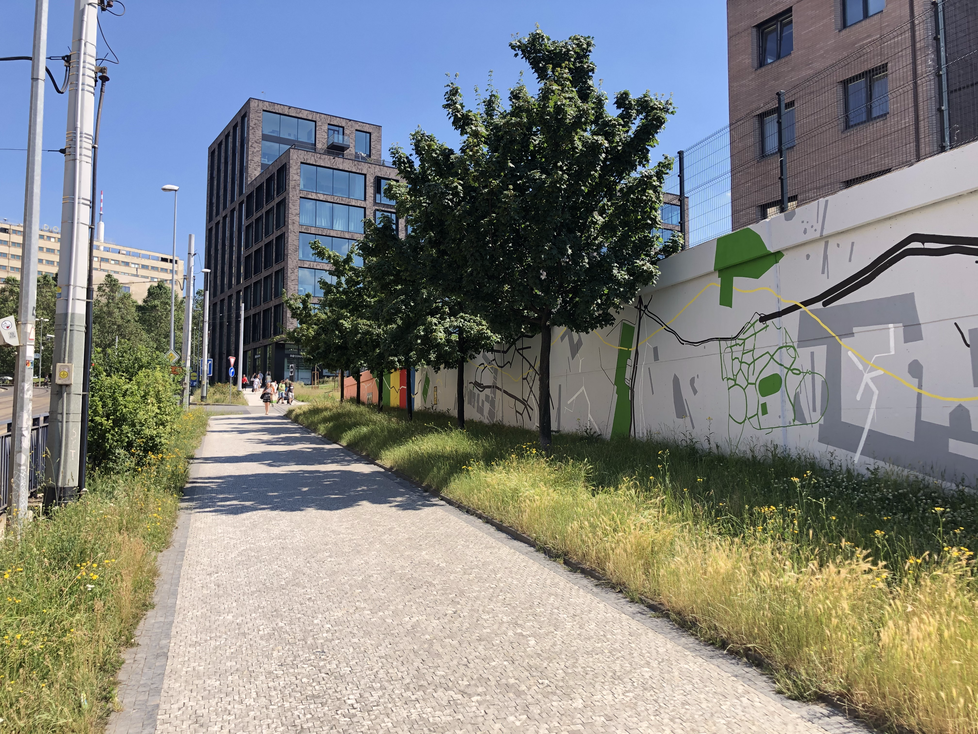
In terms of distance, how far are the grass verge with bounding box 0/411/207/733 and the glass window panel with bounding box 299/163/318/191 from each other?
5557cm

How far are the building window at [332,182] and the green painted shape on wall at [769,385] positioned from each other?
55834 millimetres

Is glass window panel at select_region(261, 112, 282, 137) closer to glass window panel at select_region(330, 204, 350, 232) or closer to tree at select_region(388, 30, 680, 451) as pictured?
glass window panel at select_region(330, 204, 350, 232)

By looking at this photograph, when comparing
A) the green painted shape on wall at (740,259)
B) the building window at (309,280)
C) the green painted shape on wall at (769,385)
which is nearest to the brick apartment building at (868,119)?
the green painted shape on wall at (740,259)

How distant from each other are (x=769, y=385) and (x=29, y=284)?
29.7 ft

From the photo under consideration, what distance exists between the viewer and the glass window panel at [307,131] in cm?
6812

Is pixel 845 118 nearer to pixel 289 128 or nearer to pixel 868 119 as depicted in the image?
pixel 868 119

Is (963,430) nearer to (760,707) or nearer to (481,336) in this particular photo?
(760,707)

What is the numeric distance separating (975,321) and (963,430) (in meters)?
1.07

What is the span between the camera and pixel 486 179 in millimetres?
10633

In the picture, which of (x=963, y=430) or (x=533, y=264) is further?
(x=533, y=264)

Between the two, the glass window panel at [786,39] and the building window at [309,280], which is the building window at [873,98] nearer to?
the glass window panel at [786,39]

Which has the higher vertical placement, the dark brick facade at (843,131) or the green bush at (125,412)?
the dark brick facade at (843,131)

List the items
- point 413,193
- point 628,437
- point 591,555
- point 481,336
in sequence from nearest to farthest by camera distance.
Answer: point 591,555
point 413,193
point 628,437
point 481,336

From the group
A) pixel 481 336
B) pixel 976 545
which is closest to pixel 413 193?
pixel 481 336
